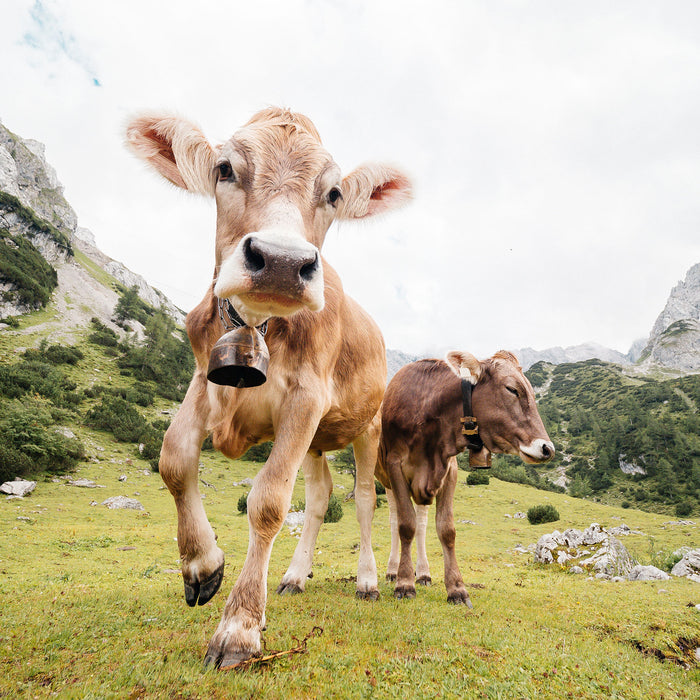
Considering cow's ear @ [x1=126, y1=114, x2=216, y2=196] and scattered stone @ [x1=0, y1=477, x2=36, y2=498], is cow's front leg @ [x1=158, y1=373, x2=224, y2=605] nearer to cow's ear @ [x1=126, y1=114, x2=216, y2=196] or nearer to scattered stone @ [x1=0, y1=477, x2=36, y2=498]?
cow's ear @ [x1=126, y1=114, x2=216, y2=196]

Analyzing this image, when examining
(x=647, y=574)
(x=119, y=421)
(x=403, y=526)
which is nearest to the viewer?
(x=403, y=526)

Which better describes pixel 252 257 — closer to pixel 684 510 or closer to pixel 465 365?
pixel 465 365

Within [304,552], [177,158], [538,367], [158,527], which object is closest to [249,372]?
[177,158]

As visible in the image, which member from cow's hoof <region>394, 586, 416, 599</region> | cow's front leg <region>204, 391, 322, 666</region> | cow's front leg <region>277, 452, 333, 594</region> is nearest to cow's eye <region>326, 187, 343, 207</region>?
cow's front leg <region>204, 391, 322, 666</region>

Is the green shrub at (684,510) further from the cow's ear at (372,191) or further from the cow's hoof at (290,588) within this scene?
the cow's ear at (372,191)

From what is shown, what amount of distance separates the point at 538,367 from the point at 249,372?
172 meters

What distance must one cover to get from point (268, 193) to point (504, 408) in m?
4.49

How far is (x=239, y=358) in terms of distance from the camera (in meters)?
2.37

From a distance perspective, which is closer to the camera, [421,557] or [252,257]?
[252,257]

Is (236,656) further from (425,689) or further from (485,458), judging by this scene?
(485,458)

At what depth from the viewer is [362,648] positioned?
308 centimetres

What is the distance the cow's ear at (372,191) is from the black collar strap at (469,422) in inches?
120

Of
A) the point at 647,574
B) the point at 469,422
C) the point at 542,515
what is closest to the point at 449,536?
the point at 469,422

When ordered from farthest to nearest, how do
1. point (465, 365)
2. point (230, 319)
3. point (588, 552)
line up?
point (588, 552) → point (465, 365) → point (230, 319)
